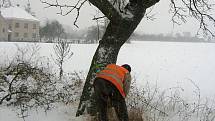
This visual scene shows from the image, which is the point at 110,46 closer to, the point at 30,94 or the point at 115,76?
the point at 115,76

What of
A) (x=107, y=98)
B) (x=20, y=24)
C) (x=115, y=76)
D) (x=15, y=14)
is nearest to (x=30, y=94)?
(x=107, y=98)

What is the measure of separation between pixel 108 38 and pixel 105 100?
177 centimetres

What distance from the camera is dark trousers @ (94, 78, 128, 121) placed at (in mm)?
6121

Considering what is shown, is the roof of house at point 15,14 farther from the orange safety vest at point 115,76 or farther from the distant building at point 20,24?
the orange safety vest at point 115,76

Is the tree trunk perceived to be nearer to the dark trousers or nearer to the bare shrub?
the bare shrub

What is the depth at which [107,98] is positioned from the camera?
6328 mm

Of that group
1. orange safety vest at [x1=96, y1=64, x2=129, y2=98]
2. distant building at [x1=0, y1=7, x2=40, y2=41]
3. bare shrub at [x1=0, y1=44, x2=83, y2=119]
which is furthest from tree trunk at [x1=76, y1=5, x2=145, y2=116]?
distant building at [x1=0, y1=7, x2=40, y2=41]

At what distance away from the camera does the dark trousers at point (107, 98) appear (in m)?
6.12

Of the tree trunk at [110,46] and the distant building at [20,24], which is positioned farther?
the distant building at [20,24]

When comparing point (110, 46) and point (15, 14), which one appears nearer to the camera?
point (110, 46)

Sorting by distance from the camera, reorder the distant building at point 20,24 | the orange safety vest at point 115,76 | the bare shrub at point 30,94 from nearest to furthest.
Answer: the orange safety vest at point 115,76, the bare shrub at point 30,94, the distant building at point 20,24

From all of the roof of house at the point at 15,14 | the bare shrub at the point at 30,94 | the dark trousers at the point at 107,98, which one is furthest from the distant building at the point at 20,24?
the dark trousers at the point at 107,98

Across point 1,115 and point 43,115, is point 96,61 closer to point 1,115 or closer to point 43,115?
point 43,115

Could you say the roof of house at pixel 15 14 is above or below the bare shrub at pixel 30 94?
above
